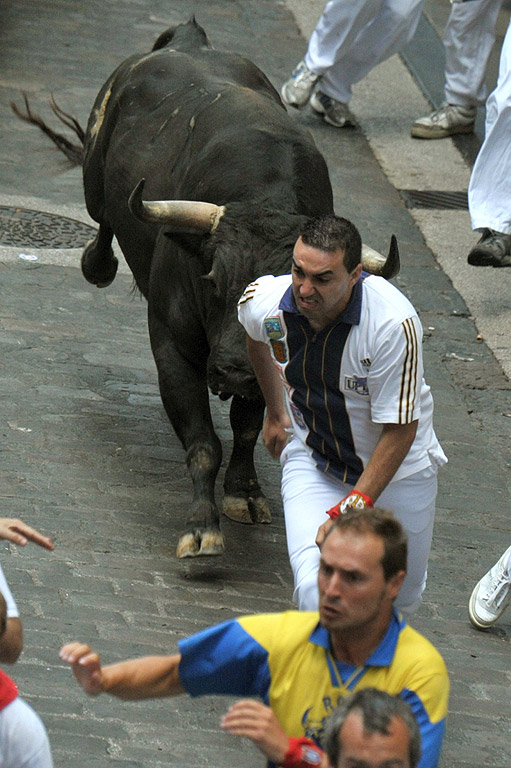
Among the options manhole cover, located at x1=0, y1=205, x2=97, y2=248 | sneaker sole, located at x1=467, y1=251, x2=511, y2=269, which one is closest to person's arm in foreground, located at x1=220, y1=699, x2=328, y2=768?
sneaker sole, located at x1=467, y1=251, x2=511, y2=269

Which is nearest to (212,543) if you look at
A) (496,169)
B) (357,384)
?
(357,384)

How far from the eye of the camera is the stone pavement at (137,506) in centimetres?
541

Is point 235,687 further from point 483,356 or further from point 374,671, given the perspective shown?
point 483,356

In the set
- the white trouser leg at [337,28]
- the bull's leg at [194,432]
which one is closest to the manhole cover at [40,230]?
the bull's leg at [194,432]

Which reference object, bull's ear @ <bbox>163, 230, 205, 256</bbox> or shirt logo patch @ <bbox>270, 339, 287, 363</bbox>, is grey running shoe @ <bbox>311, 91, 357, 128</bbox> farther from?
shirt logo patch @ <bbox>270, 339, 287, 363</bbox>

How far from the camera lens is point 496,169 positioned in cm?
1035

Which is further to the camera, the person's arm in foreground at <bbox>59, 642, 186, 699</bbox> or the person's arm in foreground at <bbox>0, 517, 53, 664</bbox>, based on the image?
the person's arm in foreground at <bbox>0, 517, 53, 664</bbox>

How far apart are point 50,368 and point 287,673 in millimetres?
5264

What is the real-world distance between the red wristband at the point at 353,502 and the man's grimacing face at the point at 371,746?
182 cm

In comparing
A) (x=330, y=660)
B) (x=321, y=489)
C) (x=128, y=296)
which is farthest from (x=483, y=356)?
(x=330, y=660)

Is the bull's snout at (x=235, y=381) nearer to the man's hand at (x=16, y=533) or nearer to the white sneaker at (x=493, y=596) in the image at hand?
the white sneaker at (x=493, y=596)

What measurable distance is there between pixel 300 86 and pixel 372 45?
0.84m

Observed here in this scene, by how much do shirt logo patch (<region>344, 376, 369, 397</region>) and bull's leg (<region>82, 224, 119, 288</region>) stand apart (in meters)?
4.46

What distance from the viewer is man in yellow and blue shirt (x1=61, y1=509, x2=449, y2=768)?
3.56 metres
